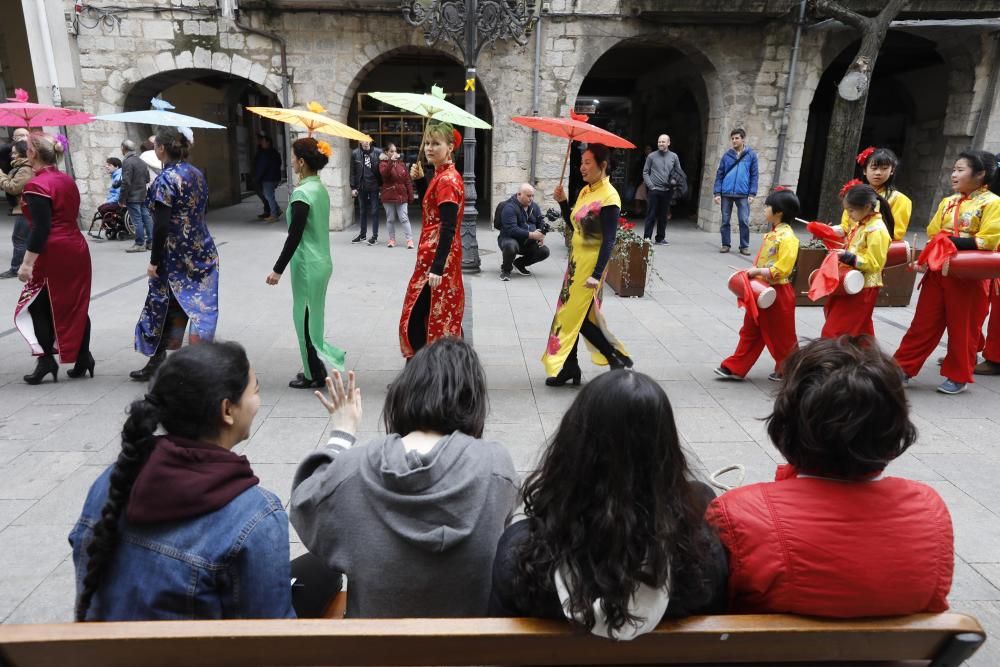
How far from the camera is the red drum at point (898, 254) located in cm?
436

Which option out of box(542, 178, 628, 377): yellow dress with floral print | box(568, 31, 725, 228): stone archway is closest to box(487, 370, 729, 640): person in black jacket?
box(542, 178, 628, 377): yellow dress with floral print

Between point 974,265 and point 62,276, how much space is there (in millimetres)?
5983

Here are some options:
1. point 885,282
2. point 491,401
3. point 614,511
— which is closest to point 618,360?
point 491,401

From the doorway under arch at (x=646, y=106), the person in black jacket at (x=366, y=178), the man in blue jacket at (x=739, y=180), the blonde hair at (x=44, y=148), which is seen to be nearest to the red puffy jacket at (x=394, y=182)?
the person in black jacket at (x=366, y=178)

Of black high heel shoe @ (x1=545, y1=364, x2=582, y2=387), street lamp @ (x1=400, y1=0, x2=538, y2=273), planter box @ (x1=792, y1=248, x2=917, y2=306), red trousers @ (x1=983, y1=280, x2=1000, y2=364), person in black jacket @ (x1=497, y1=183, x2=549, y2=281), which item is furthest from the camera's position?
person in black jacket @ (x1=497, y1=183, x2=549, y2=281)

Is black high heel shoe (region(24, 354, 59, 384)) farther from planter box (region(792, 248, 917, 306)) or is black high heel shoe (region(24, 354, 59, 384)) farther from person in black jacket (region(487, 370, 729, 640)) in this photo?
planter box (region(792, 248, 917, 306))

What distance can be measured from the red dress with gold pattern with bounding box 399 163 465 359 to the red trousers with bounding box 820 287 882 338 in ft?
8.28

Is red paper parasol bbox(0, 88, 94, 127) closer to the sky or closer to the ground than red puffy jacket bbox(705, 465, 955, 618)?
closer to the sky

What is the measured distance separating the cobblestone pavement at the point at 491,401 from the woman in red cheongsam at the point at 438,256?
592 mm

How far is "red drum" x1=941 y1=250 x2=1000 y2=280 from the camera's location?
4.07 m

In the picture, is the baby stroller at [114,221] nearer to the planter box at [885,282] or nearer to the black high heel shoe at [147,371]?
the black high heel shoe at [147,371]

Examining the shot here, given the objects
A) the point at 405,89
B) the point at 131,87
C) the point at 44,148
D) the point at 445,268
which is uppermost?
the point at 405,89

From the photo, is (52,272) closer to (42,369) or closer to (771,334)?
(42,369)

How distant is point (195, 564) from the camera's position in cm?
130
